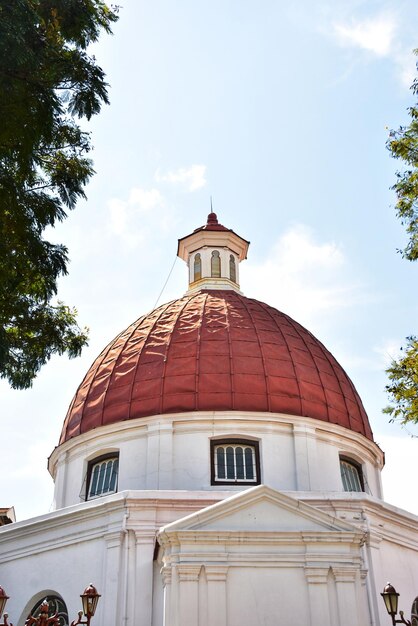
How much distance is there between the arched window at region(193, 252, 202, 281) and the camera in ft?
98.0

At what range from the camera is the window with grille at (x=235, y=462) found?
2022cm

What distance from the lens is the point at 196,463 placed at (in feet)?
66.7

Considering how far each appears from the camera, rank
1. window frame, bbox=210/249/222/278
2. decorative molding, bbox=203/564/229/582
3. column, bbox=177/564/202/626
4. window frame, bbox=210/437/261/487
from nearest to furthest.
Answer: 1. column, bbox=177/564/202/626
2. decorative molding, bbox=203/564/229/582
3. window frame, bbox=210/437/261/487
4. window frame, bbox=210/249/222/278

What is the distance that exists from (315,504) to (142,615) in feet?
16.6

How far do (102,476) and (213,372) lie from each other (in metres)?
4.38

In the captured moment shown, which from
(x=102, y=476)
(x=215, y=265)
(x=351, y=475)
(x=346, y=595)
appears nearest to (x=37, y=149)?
(x=346, y=595)

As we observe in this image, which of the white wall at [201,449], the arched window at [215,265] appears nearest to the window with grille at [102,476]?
the white wall at [201,449]

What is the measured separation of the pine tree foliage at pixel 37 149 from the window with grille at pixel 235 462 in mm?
8904

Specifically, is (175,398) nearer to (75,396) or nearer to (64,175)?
(75,396)

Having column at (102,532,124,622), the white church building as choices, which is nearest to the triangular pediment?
the white church building

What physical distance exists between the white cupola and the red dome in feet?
13.5

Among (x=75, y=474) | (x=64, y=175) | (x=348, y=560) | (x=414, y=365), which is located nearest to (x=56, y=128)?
(x=64, y=175)

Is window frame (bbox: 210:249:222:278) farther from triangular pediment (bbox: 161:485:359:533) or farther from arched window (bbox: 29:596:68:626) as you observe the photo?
triangular pediment (bbox: 161:485:359:533)

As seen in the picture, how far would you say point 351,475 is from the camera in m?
22.3
